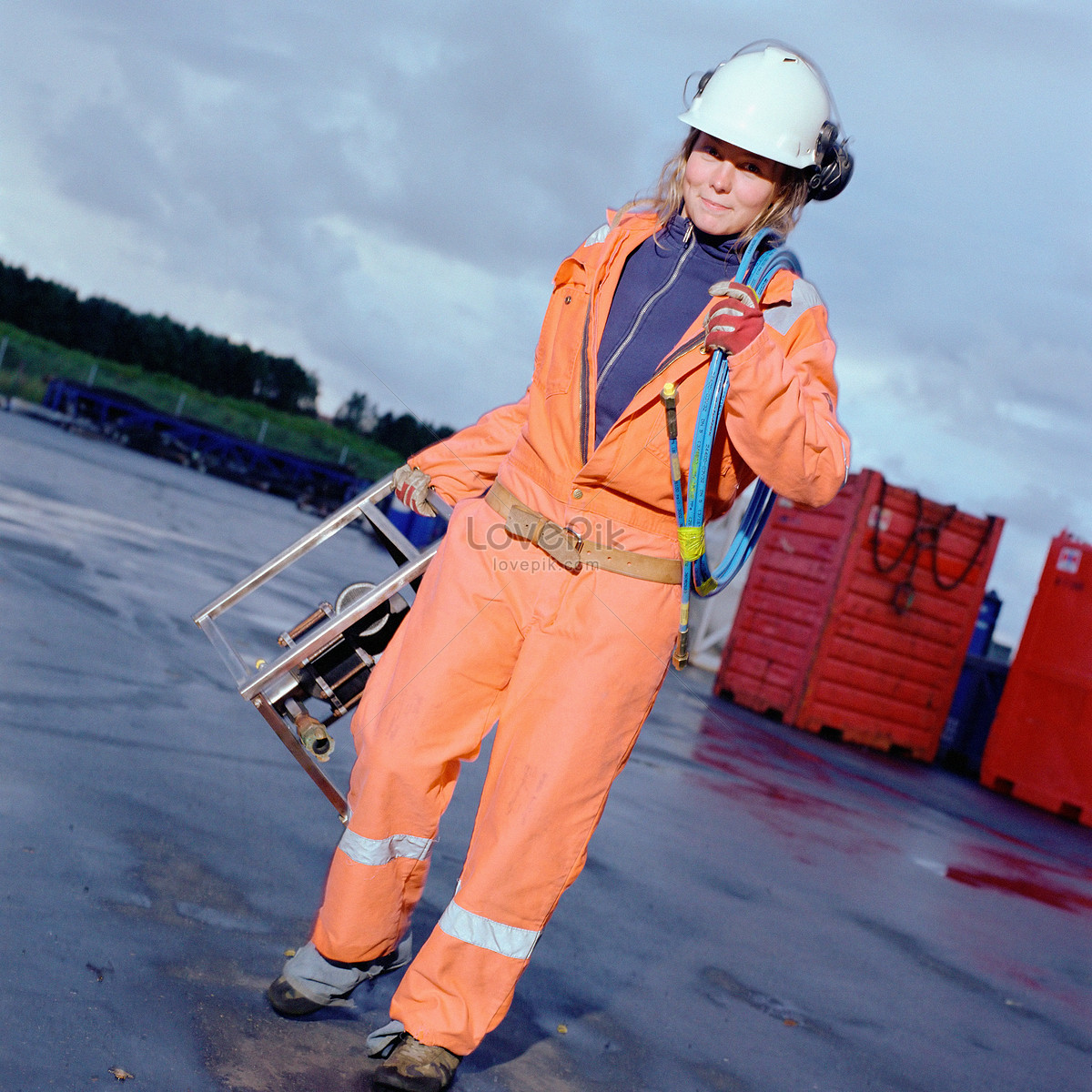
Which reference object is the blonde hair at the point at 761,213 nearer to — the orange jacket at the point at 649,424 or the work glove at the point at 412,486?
the orange jacket at the point at 649,424

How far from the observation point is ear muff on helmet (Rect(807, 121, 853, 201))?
7.93 feet

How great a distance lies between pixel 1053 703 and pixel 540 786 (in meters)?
10.3

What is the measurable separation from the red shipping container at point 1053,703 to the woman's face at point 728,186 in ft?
32.5

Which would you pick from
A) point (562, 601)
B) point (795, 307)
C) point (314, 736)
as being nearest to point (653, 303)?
point (795, 307)

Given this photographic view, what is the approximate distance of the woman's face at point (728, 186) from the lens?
2.41m

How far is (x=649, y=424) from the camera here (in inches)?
90.9

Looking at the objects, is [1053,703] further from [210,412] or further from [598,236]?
[210,412]

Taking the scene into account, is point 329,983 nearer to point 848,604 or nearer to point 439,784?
point 439,784

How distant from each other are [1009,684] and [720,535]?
4800 millimetres

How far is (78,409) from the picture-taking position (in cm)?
2850

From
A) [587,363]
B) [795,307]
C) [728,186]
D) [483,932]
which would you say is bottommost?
[483,932]

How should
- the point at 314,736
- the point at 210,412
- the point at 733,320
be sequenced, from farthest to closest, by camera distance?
the point at 210,412 → the point at 314,736 → the point at 733,320

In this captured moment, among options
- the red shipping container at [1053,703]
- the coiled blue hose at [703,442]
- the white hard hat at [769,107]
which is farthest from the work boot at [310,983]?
the red shipping container at [1053,703]

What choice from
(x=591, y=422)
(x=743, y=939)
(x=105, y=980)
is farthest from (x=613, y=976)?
(x=591, y=422)
